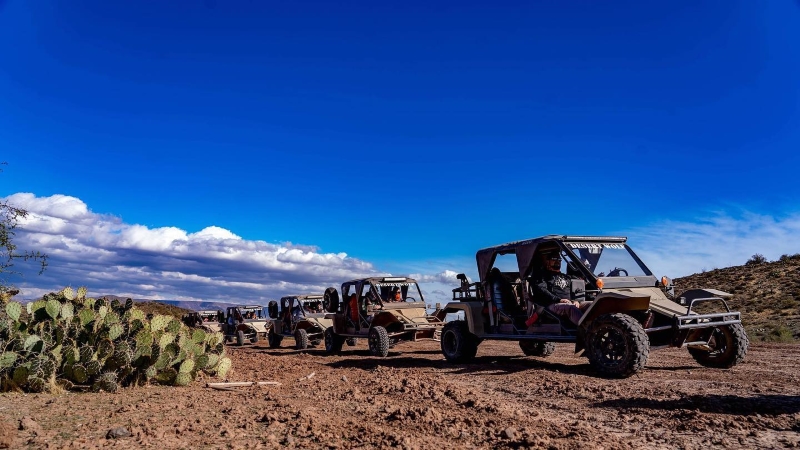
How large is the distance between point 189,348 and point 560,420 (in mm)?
5630

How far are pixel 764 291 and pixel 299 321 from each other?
2375cm

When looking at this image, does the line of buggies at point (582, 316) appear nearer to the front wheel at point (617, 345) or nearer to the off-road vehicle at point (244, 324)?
the front wheel at point (617, 345)

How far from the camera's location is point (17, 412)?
6266mm

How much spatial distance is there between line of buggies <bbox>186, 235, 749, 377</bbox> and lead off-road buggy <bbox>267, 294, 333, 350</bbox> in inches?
148

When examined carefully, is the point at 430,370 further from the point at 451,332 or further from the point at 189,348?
the point at 189,348

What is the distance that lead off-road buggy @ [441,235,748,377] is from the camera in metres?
8.09

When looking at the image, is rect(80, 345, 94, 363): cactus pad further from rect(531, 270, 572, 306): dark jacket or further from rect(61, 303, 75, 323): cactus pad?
rect(531, 270, 572, 306): dark jacket

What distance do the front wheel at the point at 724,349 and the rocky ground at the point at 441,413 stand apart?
9.4 inches

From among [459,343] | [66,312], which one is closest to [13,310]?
[66,312]

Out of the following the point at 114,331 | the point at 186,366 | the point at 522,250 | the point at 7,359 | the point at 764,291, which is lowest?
the point at 186,366

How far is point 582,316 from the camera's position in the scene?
28.8 ft

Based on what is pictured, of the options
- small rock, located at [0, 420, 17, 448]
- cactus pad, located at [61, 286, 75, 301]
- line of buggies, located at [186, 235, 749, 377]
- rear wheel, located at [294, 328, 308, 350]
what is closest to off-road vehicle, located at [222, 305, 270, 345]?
rear wheel, located at [294, 328, 308, 350]

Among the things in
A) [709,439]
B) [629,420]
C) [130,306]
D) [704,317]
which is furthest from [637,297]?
[130,306]

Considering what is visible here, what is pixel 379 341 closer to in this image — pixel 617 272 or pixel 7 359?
pixel 617 272
